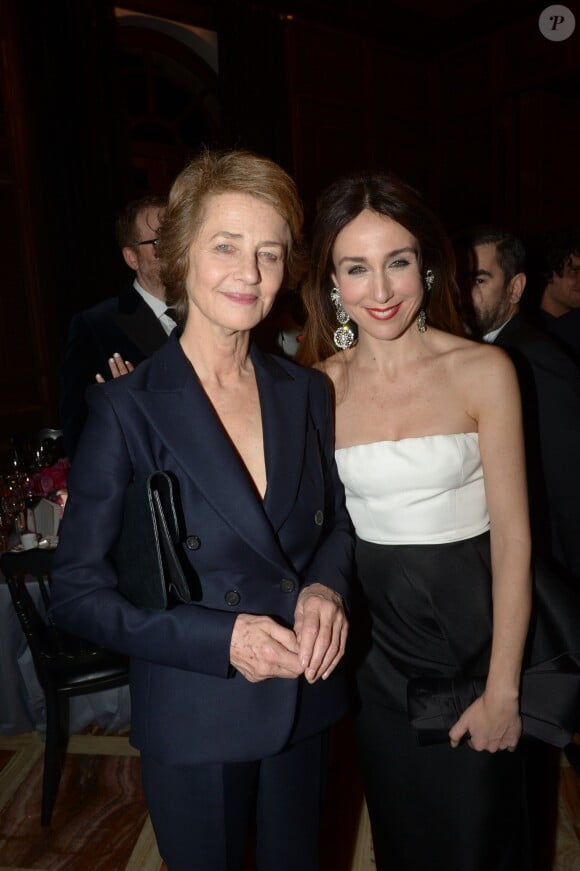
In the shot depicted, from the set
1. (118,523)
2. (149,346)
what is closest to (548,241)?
(149,346)

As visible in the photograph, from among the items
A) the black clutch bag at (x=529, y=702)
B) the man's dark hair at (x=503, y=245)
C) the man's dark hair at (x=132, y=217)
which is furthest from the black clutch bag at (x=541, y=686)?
the man's dark hair at (x=132, y=217)

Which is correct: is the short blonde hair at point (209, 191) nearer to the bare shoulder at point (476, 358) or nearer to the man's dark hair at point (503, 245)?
the bare shoulder at point (476, 358)

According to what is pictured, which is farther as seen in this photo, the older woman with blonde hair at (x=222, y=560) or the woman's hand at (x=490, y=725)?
the woman's hand at (x=490, y=725)

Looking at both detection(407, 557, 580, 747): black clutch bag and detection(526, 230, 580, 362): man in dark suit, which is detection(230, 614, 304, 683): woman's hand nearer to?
detection(407, 557, 580, 747): black clutch bag

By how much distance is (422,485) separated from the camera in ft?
5.05

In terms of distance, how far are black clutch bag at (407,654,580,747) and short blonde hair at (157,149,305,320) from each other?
1.05 meters

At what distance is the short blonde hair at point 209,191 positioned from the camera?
1.34 metres

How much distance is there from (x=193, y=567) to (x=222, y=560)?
54 mm

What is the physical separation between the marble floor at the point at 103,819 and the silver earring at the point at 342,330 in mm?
1701

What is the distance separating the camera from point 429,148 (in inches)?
304

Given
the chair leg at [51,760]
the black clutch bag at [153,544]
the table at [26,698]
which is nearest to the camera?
the black clutch bag at [153,544]

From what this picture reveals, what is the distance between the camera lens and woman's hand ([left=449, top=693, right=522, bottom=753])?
1478 mm

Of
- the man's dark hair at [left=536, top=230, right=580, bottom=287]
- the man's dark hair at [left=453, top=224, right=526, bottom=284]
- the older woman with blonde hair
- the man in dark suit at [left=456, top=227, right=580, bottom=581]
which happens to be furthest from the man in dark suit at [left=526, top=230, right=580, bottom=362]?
the older woman with blonde hair

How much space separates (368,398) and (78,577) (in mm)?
789
